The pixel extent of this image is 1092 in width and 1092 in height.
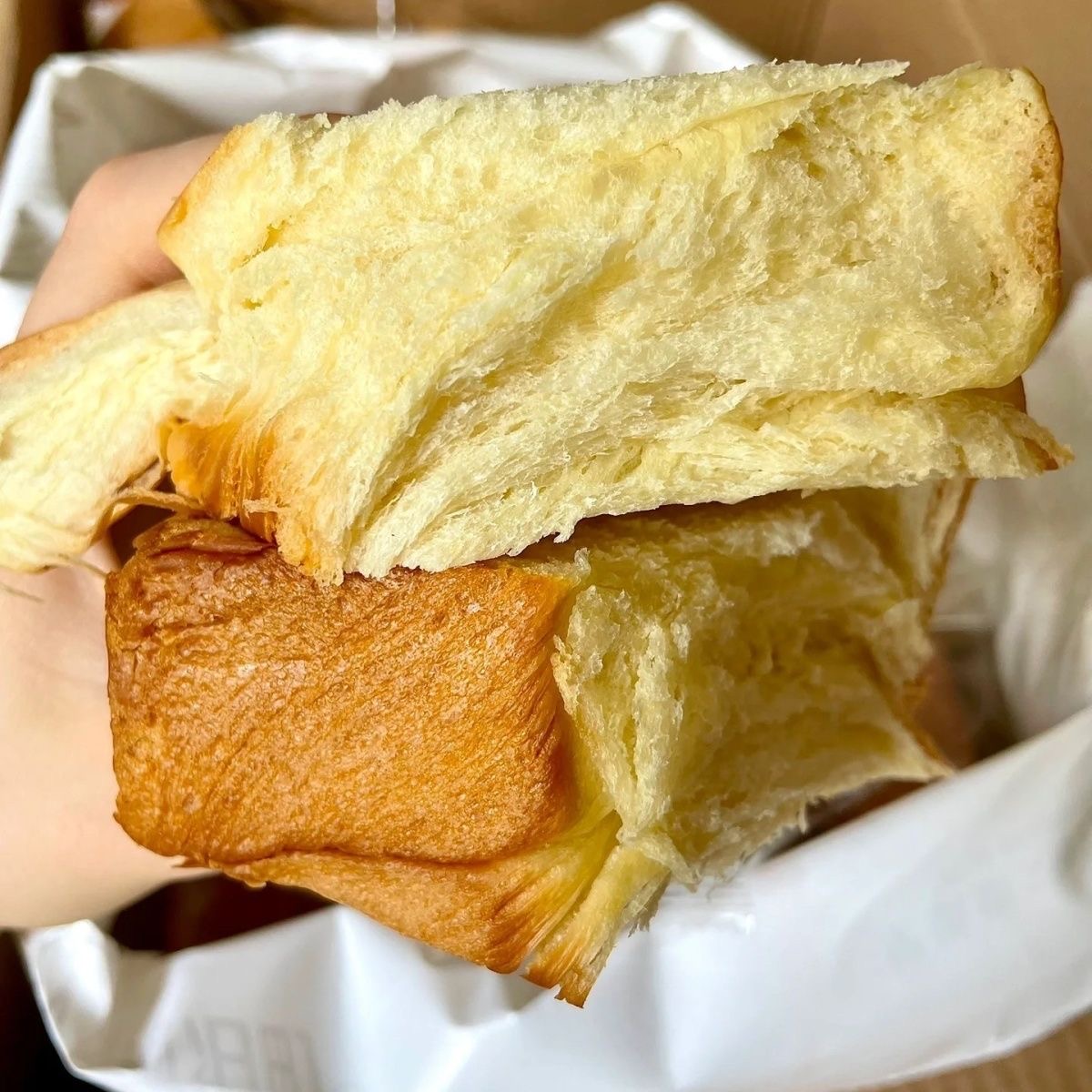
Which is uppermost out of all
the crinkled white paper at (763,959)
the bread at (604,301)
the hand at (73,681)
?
the bread at (604,301)

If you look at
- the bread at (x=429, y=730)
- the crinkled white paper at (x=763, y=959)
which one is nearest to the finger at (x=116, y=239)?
the crinkled white paper at (x=763, y=959)

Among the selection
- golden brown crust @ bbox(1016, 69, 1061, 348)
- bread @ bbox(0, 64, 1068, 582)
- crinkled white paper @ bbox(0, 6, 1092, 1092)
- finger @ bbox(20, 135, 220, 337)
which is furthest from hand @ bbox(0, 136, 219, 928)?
golden brown crust @ bbox(1016, 69, 1061, 348)

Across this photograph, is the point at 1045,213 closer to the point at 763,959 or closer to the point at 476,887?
the point at 476,887

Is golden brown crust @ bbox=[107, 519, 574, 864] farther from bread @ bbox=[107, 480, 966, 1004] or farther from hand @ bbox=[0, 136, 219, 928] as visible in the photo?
hand @ bbox=[0, 136, 219, 928]

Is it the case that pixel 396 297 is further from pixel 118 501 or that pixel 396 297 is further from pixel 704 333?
pixel 118 501

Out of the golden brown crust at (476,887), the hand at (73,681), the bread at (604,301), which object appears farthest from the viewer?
the hand at (73,681)

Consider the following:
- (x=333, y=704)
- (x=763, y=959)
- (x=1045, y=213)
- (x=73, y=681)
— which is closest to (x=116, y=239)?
(x=73, y=681)

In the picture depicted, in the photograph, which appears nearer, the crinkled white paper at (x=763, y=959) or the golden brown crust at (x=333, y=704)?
the golden brown crust at (x=333, y=704)

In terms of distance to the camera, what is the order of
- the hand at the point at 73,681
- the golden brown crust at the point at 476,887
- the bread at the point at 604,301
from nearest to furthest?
1. the bread at the point at 604,301
2. the golden brown crust at the point at 476,887
3. the hand at the point at 73,681

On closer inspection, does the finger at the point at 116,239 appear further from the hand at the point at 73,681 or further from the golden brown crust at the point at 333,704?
the golden brown crust at the point at 333,704
